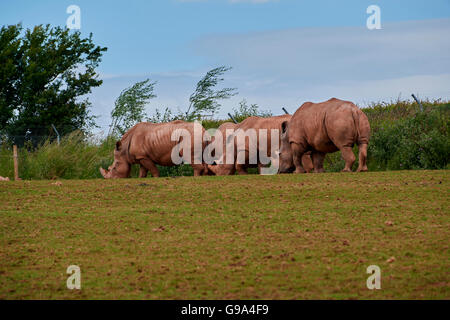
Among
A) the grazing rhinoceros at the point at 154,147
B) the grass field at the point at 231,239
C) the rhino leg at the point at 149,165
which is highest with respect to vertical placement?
the grazing rhinoceros at the point at 154,147

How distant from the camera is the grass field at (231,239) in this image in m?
5.74

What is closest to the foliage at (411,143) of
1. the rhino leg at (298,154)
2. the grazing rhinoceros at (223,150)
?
the rhino leg at (298,154)

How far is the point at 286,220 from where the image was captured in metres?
8.33

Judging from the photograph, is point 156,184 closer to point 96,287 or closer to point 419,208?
point 419,208

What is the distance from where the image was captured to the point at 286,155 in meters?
14.8

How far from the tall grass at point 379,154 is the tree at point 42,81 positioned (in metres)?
16.3

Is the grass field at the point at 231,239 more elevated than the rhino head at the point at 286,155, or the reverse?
the rhino head at the point at 286,155

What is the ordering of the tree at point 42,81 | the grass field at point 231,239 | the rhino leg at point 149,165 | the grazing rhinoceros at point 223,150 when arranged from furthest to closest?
the tree at point 42,81 → the rhino leg at point 149,165 → the grazing rhinoceros at point 223,150 → the grass field at point 231,239

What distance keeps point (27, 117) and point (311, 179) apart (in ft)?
87.3

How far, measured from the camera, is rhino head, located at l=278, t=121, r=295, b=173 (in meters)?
14.7

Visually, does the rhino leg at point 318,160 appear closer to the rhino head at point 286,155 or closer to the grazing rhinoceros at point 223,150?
the rhino head at point 286,155

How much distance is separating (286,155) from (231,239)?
7.53 m

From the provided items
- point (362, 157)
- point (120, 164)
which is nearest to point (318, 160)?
point (362, 157)

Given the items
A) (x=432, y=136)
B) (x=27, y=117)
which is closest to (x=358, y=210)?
(x=432, y=136)
